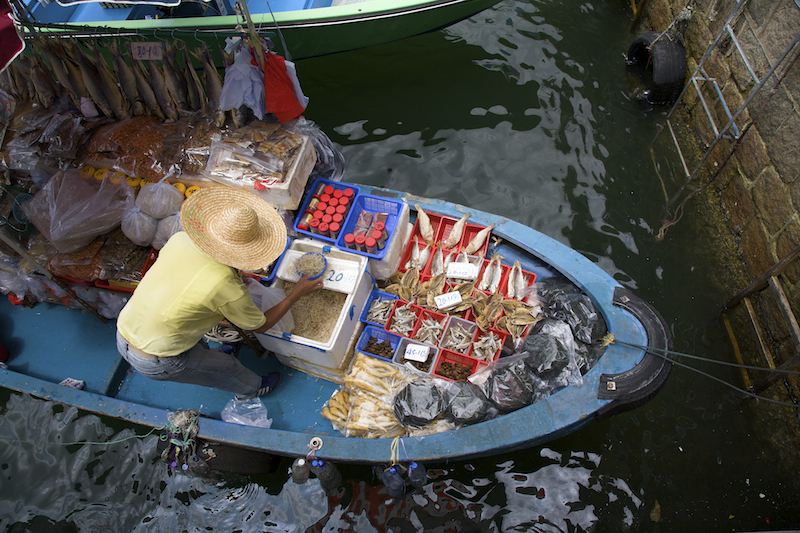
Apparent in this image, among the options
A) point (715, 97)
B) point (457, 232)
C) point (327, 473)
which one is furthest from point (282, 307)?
point (715, 97)

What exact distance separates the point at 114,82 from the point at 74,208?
129 centimetres

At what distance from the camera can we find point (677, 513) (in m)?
3.73

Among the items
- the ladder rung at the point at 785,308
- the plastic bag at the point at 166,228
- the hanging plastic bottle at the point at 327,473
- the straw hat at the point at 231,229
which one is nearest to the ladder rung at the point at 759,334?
the ladder rung at the point at 785,308

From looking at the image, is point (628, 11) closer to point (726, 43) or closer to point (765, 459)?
point (726, 43)

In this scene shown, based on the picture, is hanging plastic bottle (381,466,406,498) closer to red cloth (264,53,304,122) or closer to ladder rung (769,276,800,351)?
red cloth (264,53,304,122)

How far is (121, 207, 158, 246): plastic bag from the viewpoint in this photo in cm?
363

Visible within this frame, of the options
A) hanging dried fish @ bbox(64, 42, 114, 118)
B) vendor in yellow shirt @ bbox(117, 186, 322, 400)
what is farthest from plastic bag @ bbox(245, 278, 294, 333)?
hanging dried fish @ bbox(64, 42, 114, 118)

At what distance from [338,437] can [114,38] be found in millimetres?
4500

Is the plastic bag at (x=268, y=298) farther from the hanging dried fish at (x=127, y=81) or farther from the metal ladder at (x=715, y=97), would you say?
the metal ladder at (x=715, y=97)

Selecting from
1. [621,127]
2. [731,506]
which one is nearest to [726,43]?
[621,127]

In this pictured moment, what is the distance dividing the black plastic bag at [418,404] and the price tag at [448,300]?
707 millimetres

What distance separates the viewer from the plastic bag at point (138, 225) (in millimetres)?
3627

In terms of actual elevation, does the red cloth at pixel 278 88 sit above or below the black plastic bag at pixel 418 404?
above

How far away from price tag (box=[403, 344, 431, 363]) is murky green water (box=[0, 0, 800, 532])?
1.14 meters
